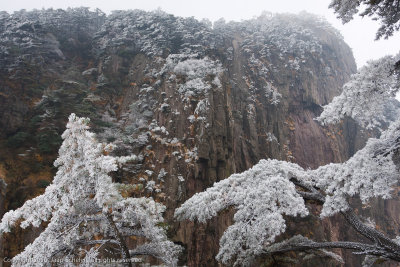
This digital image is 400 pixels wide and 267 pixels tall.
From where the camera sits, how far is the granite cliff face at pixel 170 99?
396 inches

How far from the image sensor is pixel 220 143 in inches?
470

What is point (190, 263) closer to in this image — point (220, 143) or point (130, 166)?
point (130, 166)

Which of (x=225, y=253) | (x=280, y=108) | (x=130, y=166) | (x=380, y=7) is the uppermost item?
(x=280, y=108)

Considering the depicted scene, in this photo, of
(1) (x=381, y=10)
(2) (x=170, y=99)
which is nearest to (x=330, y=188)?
(1) (x=381, y=10)

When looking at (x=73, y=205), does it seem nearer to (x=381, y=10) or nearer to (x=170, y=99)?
(x=381, y=10)

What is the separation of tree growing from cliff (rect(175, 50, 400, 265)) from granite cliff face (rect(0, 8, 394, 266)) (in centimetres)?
473

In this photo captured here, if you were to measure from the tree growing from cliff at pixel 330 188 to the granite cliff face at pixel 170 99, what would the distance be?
4727mm

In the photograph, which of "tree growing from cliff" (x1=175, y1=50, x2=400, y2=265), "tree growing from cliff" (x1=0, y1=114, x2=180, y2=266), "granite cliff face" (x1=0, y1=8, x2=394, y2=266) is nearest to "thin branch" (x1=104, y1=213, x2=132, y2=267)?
"tree growing from cliff" (x1=0, y1=114, x2=180, y2=266)

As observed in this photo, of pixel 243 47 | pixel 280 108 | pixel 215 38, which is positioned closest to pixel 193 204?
pixel 280 108

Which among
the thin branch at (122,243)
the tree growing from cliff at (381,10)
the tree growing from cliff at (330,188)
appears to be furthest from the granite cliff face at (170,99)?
the tree growing from cliff at (381,10)

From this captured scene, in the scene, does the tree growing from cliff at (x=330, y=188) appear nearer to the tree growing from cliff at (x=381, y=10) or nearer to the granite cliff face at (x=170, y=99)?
the tree growing from cliff at (x=381, y=10)

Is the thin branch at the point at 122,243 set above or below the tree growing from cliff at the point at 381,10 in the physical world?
below

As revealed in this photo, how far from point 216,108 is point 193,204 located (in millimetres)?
8212

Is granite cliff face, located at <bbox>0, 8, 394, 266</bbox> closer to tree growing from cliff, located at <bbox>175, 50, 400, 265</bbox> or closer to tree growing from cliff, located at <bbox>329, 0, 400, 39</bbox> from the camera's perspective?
tree growing from cliff, located at <bbox>175, 50, 400, 265</bbox>
